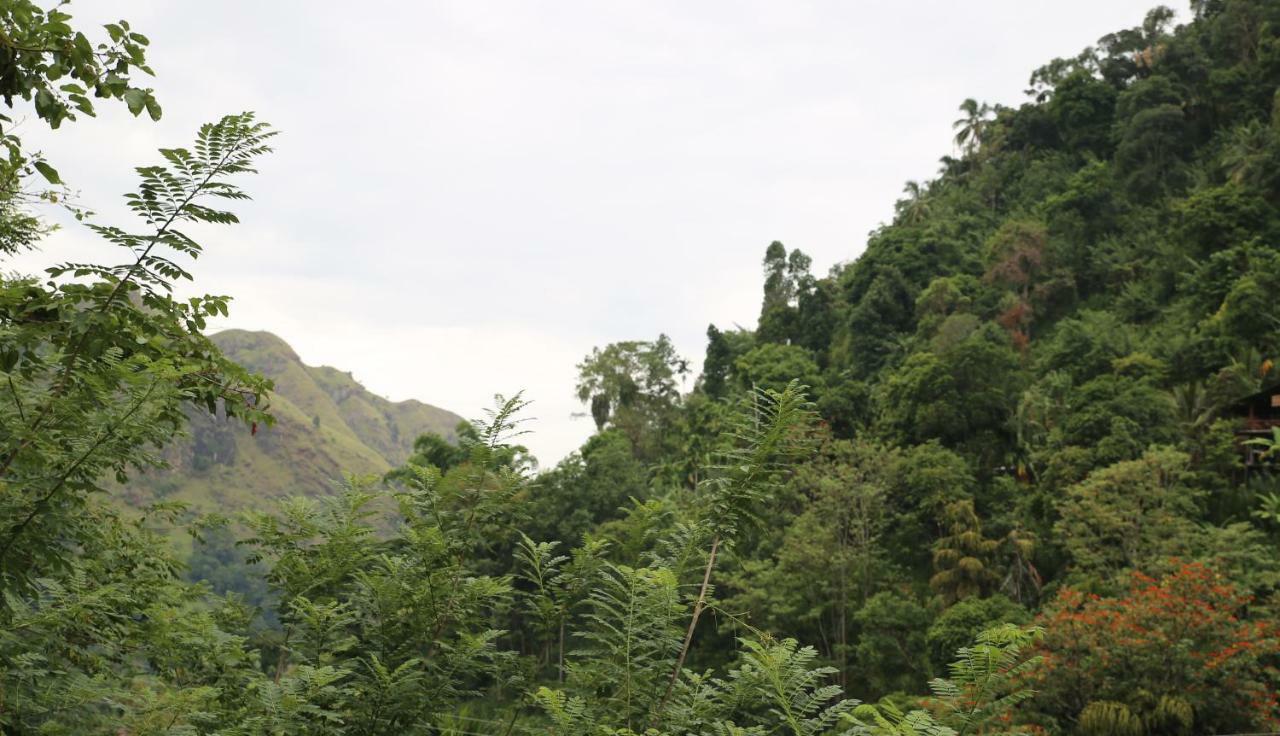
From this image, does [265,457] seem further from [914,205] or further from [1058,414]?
[1058,414]

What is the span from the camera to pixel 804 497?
22.9 m

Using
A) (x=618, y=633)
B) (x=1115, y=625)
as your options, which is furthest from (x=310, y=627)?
(x=1115, y=625)

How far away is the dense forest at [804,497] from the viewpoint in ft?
7.72

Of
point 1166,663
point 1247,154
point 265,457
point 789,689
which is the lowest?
point 1166,663

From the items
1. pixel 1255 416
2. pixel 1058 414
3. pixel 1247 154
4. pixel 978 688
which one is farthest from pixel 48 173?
pixel 1247 154

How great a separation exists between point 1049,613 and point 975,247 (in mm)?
29648

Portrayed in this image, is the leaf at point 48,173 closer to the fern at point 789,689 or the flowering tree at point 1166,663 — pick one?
the fern at point 789,689

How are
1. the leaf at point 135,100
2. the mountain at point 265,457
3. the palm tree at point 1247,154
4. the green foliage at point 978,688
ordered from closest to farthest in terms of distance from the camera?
the green foliage at point 978,688 < the leaf at point 135,100 < the palm tree at point 1247,154 < the mountain at point 265,457

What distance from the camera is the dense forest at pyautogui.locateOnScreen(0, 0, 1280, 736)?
7.72 feet

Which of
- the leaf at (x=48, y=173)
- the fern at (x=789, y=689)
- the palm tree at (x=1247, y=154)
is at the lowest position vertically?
the fern at (x=789, y=689)

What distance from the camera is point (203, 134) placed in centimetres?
258

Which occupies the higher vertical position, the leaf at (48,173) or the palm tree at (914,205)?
the palm tree at (914,205)

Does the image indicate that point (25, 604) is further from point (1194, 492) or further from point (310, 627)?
point (1194, 492)

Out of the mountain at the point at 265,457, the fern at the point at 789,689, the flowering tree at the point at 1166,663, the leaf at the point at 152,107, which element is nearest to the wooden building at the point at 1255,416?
the flowering tree at the point at 1166,663
